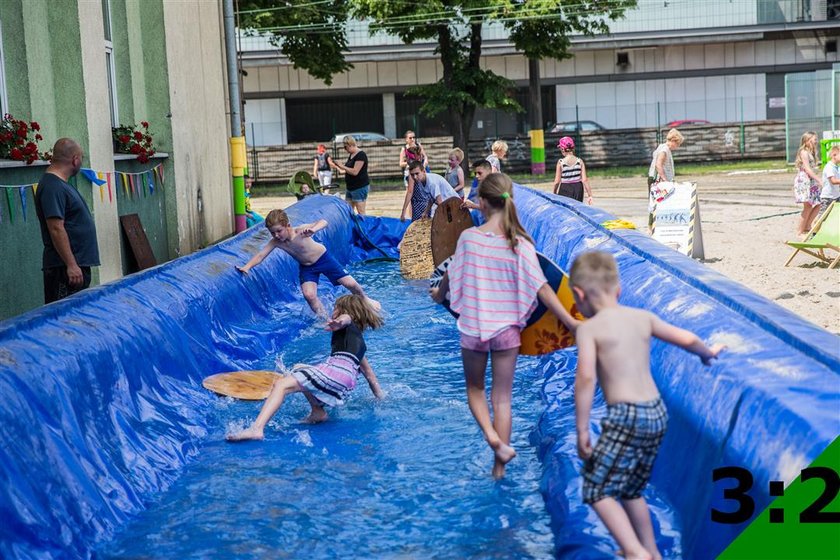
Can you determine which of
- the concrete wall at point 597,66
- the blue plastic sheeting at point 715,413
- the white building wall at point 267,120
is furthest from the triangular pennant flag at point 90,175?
the white building wall at point 267,120

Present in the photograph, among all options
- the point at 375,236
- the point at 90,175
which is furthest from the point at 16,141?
the point at 375,236

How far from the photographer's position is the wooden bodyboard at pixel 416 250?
49.2ft

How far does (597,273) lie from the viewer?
441 cm

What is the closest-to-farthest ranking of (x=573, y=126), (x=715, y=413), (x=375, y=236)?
(x=715, y=413)
(x=375, y=236)
(x=573, y=126)

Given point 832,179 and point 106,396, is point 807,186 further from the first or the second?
point 106,396

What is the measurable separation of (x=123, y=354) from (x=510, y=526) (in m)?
3.12

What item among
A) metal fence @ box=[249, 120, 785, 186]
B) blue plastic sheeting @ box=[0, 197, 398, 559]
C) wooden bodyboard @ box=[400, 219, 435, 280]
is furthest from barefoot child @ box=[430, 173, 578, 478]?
metal fence @ box=[249, 120, 785, 186]

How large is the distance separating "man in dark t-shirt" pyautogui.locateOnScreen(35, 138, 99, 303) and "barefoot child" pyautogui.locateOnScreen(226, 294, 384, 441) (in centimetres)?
222

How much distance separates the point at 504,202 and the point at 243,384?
3416 millimetres

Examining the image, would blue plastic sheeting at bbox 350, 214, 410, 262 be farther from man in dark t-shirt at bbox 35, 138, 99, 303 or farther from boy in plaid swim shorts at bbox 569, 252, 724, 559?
boy in plaid swim shorts at bbox 569, 252, 724, 559

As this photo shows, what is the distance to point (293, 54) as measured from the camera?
36.5 metres

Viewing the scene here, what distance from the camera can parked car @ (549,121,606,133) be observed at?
3996cm

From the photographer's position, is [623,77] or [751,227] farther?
[623,77]

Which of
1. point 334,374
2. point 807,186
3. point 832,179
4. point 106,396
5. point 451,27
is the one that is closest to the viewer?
point 106,396
